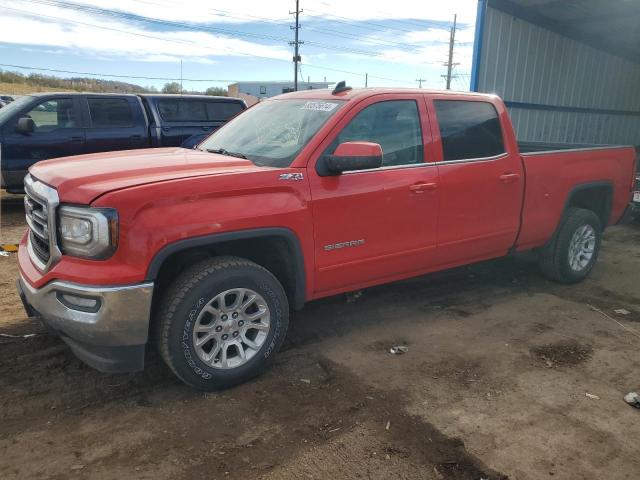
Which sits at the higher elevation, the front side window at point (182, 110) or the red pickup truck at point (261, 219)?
the front side window at point (182, 110)

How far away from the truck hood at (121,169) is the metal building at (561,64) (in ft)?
27.3

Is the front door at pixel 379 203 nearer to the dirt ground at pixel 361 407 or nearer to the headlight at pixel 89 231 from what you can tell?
the dirt ground at pixel 361 407

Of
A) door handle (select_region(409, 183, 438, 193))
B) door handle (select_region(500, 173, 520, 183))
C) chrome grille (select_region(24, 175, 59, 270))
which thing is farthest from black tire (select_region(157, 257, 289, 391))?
door handle (select_region(500, 173, 520, 183))

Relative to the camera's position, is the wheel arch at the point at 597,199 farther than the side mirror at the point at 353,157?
Yes

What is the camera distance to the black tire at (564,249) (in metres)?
5.55

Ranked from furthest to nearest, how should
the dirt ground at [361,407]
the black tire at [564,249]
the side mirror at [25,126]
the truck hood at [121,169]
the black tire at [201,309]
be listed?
the side mirror at [25,126] < the black tire at [564,249] < the black tire at [201,309] < the truck hood at [121,169] < the dirt ground at [361,407]

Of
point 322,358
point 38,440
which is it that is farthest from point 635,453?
point 38,440

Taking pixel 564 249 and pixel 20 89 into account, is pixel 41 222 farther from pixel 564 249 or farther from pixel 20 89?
pixel 20 89

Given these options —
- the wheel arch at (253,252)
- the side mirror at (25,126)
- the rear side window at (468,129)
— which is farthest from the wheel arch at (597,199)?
the side mirror at (25,126)

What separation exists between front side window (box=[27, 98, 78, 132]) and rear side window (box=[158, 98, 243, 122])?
1.46 metres

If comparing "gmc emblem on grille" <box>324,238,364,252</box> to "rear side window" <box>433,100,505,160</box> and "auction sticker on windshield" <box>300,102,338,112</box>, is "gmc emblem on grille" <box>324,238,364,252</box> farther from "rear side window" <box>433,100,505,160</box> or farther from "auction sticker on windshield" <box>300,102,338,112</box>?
"rear side window" <box>433,100,505,160</box>

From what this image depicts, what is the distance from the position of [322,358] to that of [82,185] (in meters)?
1.98

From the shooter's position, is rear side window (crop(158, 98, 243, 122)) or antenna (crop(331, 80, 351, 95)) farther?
rear side window (crop(158, 98, 243, 122))

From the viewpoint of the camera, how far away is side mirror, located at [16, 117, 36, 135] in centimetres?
813
